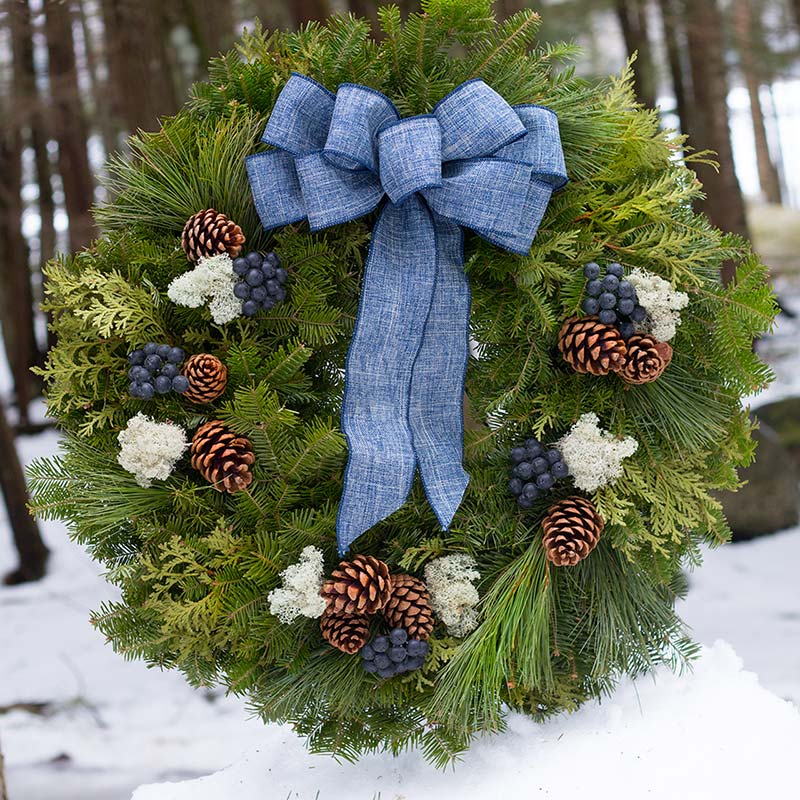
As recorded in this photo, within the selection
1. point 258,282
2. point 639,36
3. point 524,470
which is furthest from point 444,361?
point 639,36

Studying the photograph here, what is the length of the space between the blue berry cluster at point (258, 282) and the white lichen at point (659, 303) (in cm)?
55

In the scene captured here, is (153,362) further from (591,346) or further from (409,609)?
(591,346)

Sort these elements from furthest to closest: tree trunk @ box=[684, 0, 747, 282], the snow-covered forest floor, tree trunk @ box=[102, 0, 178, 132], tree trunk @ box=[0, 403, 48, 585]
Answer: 1. tree trunk @ box=[684, 0, 747, 282]
2. tree trunk @ box=[0, 403, 48, 585]
3. tree trunk @ box=[102, 0, 178, 132]
4. the snow-covered forest floor

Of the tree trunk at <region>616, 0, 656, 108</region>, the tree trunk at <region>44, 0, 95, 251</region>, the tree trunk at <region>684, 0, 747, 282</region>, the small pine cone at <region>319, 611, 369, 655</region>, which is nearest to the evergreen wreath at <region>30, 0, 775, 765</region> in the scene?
the small pine cone at <region>319, 611, 369, 655</region>

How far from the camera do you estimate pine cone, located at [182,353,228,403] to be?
1268 millimetres

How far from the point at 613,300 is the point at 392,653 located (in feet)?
2.06

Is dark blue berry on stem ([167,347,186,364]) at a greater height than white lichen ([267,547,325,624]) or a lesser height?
greater

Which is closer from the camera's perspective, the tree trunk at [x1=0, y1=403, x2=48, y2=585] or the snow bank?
the snow bank

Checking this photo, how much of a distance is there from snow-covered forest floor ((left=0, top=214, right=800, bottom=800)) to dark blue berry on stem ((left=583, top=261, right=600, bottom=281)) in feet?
2.39

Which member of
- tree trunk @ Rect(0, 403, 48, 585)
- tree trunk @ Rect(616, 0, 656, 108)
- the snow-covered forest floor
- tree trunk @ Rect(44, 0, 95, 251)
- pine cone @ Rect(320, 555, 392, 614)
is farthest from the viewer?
tree trunk @ Rect(616, 0, 656, 108)

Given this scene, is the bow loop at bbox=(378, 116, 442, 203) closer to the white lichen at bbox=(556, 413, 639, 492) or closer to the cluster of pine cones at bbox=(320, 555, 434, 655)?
the white lichen at bbox=(556, 413, 639, 492)

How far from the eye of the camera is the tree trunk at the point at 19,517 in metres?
→ 3.55

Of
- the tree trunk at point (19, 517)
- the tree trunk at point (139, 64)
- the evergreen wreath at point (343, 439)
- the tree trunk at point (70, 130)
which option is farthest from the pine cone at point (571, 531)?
the tree trunk at point (70, 130)

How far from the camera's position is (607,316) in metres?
1.27
